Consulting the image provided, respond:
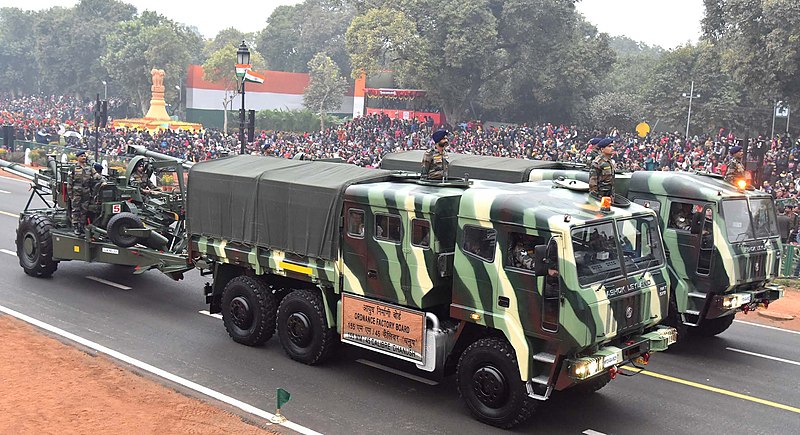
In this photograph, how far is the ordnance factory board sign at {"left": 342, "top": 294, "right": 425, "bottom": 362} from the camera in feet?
32.1

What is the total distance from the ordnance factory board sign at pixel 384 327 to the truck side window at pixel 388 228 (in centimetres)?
84

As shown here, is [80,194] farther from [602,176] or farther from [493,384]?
[602,176]

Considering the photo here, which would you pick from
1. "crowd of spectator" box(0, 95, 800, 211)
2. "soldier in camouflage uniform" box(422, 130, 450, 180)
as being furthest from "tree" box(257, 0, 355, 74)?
"soldier in camouflage uniform" box(422, 130, 450, 180)

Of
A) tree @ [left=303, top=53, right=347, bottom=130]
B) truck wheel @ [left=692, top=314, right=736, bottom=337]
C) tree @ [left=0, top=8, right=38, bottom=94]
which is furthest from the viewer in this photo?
tree @ [left=0, top=8, right=38, bottom=94]

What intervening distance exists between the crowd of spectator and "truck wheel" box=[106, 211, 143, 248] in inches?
513

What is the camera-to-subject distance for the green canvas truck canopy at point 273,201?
1068 centimetres

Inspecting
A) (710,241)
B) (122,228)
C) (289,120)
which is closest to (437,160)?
(710,241)

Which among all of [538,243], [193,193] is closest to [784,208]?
[538,243]

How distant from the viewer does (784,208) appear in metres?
19.3

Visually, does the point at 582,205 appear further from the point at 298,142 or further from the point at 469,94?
the point at 469,94

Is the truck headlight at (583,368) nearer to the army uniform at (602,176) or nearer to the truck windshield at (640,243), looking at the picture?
the truck windshield at (640,243)

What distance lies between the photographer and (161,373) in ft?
35.2

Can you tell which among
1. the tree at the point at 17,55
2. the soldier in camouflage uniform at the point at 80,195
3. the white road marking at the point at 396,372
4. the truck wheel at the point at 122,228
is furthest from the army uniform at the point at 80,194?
the tree at the point at 17,55

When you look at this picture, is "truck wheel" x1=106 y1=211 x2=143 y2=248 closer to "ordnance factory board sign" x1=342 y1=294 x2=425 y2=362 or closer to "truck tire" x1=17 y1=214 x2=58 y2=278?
"truck tire" x1=17 y1=214 x2=58 y2=278
